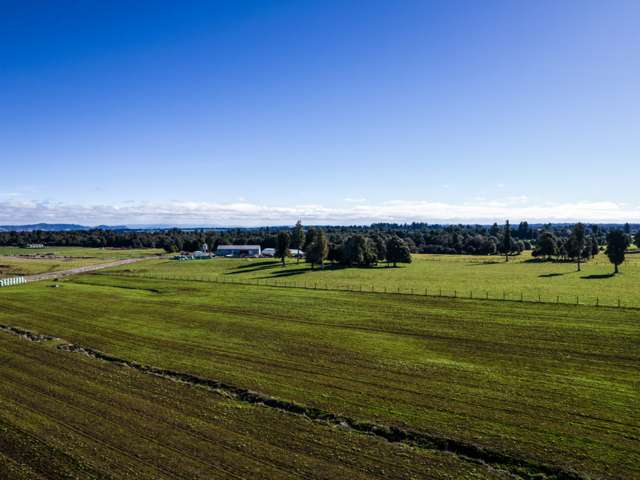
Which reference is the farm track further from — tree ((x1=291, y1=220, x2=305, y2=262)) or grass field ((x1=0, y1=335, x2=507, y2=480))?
tree ((x1=291, y1=220, x2=305, y2=262))

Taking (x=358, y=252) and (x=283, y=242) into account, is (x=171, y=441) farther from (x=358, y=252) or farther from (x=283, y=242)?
(x=283, y=242)

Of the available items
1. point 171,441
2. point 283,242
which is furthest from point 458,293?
point 283,242

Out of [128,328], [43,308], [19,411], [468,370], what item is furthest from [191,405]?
[43,308]

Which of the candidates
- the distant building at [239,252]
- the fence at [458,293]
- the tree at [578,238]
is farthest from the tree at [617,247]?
the distant building at [239,252]

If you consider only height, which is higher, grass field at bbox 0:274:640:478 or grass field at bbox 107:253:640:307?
grass field at bbox 107:253:640:307

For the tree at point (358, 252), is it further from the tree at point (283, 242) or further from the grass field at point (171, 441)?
the grass field at point (171, 441)

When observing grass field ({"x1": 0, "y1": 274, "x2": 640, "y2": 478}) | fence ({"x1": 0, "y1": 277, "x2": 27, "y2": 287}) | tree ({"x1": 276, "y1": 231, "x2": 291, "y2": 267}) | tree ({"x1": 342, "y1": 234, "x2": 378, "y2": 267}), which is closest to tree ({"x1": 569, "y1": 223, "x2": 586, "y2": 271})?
tree ({"x1": 342, "y1": 234, "x2": 378, "y2": 267})
